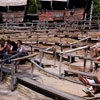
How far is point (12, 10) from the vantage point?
112 feet

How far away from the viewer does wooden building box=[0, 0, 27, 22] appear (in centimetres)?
3241

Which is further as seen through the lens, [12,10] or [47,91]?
[12,10]

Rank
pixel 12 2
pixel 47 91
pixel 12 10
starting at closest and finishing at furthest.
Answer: pixel 47 91, pixel 12 2, pixel 12 10

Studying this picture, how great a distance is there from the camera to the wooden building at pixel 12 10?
106 ft

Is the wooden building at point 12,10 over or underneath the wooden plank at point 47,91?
over

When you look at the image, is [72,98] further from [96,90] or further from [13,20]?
[13,20]

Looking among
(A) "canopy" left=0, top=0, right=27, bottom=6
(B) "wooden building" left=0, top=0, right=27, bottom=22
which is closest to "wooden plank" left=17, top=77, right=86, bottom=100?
(B) "wooden building" left=0, top=0, right=27, bottom=22

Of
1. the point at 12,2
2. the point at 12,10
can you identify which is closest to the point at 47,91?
the point at 12,2

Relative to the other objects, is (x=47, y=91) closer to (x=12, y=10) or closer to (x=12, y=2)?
(x=12, y=2)

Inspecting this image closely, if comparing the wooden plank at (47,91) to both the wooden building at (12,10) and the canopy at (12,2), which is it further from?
the canopy at (12,2)

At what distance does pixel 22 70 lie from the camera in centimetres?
839

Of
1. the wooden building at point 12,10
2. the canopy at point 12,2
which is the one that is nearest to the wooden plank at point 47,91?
the wooden building at point 12,10

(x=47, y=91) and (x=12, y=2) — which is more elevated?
(x=12, y=2)

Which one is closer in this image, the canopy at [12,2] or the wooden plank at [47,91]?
the wooden plank at [47,91]
